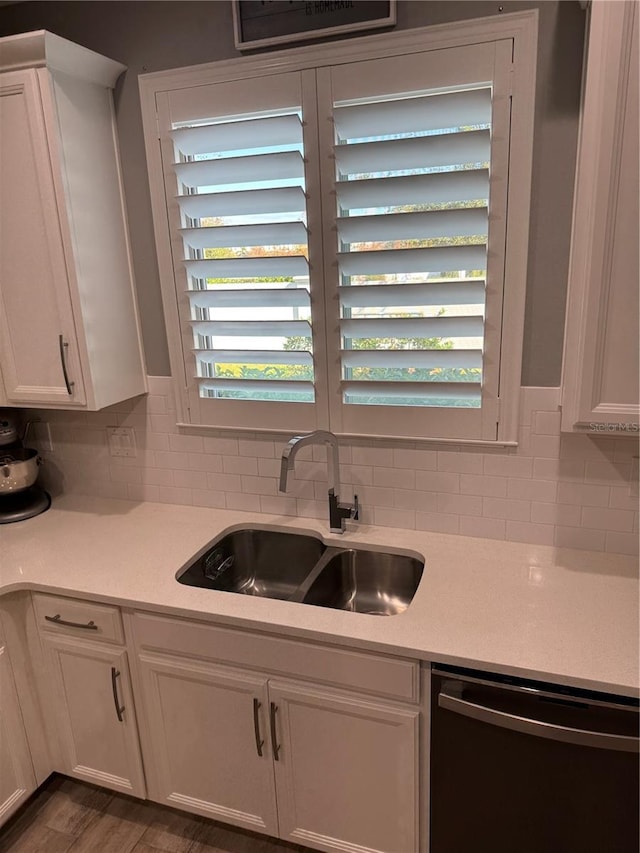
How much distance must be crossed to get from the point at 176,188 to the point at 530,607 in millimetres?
1678

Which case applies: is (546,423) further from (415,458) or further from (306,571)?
(306,571)

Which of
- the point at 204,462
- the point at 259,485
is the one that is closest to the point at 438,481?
the point at 259,485

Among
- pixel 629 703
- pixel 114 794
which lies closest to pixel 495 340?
pixel 629 703

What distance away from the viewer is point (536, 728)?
1.34m

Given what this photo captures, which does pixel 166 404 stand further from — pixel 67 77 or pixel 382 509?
pixel 67 77

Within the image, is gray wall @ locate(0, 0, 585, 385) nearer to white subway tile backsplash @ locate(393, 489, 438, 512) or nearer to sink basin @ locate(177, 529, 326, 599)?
white subway tile backsplash @ locate(393, 489, 438, 512)

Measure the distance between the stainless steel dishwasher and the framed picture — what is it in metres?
1.76

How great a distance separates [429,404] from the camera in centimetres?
187

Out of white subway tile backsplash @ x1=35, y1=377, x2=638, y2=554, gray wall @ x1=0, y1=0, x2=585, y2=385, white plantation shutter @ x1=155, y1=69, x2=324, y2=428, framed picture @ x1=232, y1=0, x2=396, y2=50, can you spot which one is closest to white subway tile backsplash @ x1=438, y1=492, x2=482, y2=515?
white subway tile backsplash @ x1=35, y1=377, x2=638, y2=554

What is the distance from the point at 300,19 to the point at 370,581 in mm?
1741

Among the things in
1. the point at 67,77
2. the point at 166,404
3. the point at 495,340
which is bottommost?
the point at 166,404

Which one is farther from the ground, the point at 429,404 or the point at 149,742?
the point at 429,404

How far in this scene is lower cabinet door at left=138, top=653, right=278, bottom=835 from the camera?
1675mm

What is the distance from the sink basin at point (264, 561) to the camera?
204cm
